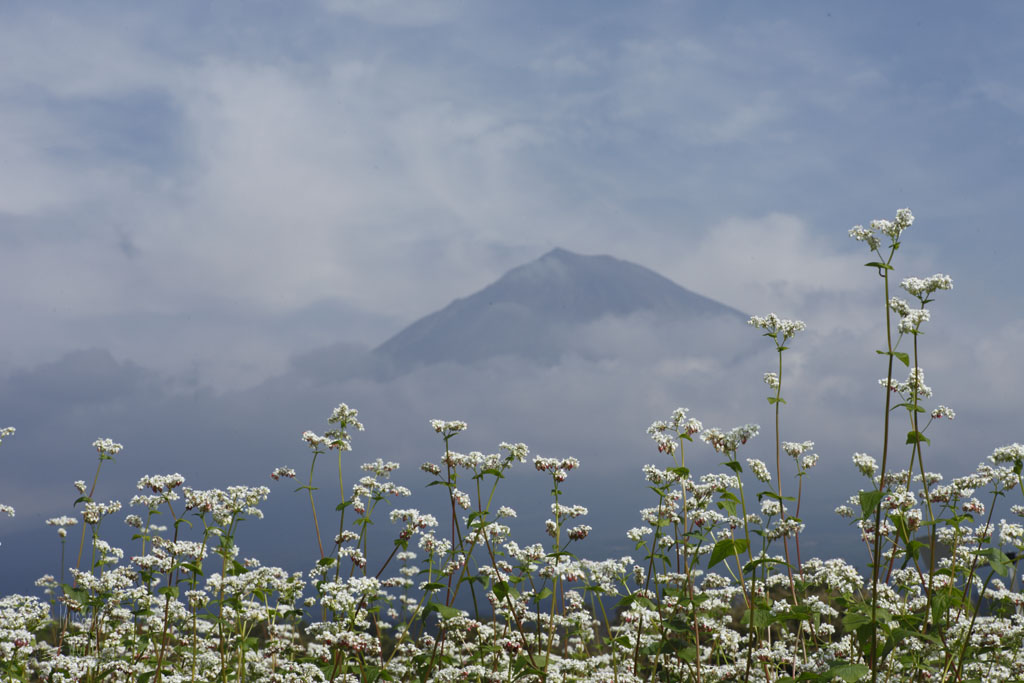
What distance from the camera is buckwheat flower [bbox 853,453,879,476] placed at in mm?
9195

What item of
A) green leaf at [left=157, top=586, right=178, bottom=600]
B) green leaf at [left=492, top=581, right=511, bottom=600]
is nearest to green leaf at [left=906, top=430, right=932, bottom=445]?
Answer: green leaf at [left=492, top=581, right=511, bottom=600]

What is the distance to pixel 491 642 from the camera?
1001 centimetres

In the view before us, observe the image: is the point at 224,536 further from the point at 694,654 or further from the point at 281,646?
the point at 694,654

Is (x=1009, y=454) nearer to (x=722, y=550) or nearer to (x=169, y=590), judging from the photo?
(x=722, y=550)

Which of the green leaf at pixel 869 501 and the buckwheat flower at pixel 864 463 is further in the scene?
the buckwheat flower at pixel 864 463

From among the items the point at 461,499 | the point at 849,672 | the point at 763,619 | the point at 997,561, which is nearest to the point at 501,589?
the point at 461,499

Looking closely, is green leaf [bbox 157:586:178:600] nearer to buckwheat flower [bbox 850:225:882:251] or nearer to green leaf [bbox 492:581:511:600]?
green leaf [bbox 492:581:511:600]

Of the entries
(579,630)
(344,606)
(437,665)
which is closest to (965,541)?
(579,630)

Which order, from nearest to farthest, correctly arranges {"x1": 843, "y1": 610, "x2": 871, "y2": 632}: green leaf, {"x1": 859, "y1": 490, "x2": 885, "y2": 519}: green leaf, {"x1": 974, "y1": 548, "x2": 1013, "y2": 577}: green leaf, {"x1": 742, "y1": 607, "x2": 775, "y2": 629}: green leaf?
{"x1": 859, "y1": 490, "x2": 885, "y2": 519}: green leaf, {"x1": 843, "y1": 610, "x2": 871, "y2": 632}: green leaf, {"x1": 974, "y1": 548, "x2": 1013, "y2": 577}: green leaf, {"x1": 742, "y1": 607, "x2": 775, "y2": 629}: green leaf

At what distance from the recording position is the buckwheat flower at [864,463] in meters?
9.20

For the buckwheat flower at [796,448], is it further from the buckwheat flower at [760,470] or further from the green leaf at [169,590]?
the green leaf at [169,590]

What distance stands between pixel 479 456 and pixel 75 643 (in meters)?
7.42

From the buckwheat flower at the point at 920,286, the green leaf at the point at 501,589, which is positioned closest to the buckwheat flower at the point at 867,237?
the buckwheat flower at the point at 920,286

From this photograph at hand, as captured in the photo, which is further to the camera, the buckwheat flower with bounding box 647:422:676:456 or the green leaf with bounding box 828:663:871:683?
the buckwheat flower with bounding box 647:422:676:456
